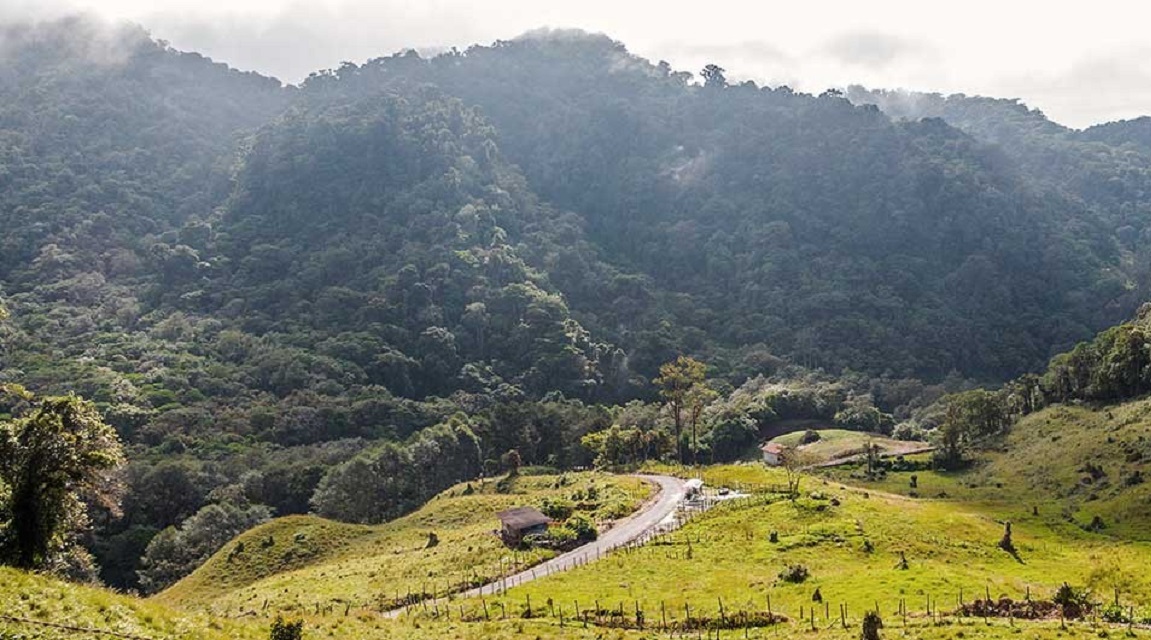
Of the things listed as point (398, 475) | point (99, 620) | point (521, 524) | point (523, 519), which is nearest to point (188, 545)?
point (398, 475)

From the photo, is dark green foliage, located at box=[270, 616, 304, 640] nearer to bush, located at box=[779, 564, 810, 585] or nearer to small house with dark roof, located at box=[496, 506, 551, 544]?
bush, located at box=[779, 564, 810, 585]

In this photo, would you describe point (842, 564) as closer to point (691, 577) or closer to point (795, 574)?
point (795, 574)

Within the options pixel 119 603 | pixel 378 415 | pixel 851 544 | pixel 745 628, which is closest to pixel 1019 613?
pixel 745 628

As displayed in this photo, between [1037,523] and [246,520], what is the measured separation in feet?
314

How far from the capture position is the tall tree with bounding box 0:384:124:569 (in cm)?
3888

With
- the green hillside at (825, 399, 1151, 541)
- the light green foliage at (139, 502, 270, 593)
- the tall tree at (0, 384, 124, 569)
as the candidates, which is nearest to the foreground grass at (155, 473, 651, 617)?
the tall tree at (0, 384, 124, 569)

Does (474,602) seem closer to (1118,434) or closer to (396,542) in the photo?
(396,542)

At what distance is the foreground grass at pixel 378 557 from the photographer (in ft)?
201

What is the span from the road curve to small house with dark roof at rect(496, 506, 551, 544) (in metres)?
4.75

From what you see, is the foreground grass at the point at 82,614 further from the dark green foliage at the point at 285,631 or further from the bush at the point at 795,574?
the bush at the point at 795,574

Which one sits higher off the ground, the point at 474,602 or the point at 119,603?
the point at 119,603

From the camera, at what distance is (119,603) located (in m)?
30.0

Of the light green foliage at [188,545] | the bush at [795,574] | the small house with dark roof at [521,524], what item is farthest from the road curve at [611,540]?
the light green foliage at [188,545]

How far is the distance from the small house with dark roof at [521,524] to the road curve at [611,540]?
4.75 metres
